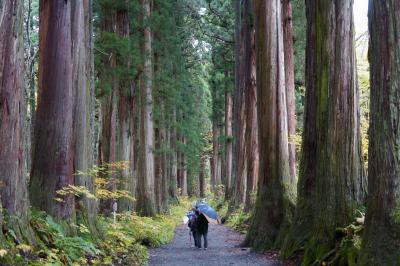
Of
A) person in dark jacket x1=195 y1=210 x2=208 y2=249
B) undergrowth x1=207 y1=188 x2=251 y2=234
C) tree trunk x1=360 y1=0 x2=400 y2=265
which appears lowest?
undergrowth x1=207 y1=188 x2=251 y2=234

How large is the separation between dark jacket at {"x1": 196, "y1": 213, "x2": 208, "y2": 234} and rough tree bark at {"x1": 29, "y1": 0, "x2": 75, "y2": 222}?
516cm

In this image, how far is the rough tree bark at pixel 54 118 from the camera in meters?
Result: 8.27

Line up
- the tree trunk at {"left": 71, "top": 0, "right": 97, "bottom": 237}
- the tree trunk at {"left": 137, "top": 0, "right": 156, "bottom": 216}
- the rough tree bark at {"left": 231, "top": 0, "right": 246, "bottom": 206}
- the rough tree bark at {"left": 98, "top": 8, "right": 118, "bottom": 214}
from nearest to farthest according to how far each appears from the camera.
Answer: the tree trunk at {"left": 71, "top": 0, "right": 97, "bottom": 237} < the rough tree bark at {"left": 98, "top": 8, "right": 118, "bottom": 214} < the tree trunk at {"left": 137, "top": 0, "right": 156, "bottom": 216} < the rough tree bark at {"left": 231, "top": 0, "right": 246, "bottom": 206}

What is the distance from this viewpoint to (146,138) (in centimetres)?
1959

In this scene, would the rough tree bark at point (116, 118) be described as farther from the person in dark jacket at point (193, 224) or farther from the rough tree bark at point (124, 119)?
the person in dark jacket at point (193, 224)

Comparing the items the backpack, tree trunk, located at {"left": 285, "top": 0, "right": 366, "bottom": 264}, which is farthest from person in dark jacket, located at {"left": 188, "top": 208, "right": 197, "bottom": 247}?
tree trunk, located at {"left": 285, "top": 0, "right": 366, "bottom": 264}

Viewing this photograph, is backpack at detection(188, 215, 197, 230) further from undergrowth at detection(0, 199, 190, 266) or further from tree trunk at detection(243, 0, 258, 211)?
tree trunk at detection(243, 0, 258, 211)

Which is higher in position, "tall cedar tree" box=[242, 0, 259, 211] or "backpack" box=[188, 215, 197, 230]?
"tall cedar tree" box=[242, 0, 259, 211]

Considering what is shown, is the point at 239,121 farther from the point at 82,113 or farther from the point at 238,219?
the point at 82,113

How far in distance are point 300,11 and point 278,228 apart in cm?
1026

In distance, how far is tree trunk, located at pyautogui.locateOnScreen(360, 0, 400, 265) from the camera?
→ 543cm

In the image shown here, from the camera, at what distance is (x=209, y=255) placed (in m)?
11.0

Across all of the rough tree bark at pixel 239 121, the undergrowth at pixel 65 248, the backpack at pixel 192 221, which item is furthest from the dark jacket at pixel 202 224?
the rough tree bark at pixel 239 121

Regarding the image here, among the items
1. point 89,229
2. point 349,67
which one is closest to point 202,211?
point 89,229
